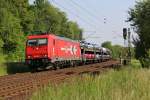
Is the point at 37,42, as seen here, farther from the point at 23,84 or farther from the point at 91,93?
the point at 91,93

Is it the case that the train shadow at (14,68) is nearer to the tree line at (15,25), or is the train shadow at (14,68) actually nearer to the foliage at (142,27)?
the foliage at (142,27)

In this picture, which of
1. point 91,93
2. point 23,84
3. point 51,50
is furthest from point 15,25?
Answer: point 91,93

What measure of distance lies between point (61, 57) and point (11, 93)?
24.5 m

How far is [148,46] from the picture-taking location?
4447 cm

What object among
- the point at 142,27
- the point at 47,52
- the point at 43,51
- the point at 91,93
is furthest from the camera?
the point at 142,27

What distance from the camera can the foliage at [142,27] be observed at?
41500mm

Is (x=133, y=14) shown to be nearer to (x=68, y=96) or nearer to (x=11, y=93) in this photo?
(x=11, y=93)

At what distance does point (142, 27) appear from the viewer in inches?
1650

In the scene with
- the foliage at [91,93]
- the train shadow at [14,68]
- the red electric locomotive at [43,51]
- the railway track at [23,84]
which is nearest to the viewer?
the foliage at [91,93]

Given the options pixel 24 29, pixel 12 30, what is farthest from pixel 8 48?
pixel 24 29

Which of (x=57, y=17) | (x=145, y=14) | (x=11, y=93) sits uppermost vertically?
(x=57, y=17)

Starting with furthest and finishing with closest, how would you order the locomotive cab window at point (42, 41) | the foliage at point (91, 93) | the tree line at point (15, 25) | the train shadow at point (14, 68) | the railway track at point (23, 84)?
the tree line at point (15, 25) < the train shadow at point (14, 68) < the locomotive cab window at point (42, 41) < the railway track at point (23, 84) < the foliage at point (91, 93)

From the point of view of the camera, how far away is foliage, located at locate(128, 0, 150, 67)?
136ft

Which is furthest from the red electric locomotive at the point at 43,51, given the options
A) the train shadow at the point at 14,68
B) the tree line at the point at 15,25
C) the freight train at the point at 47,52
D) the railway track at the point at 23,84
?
the tree line at the point at 15,25
